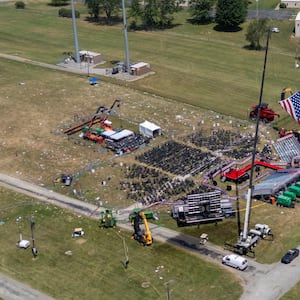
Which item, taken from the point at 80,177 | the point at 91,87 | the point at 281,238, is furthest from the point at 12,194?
the point at 91,87

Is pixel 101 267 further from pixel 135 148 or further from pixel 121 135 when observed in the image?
pixel 121 135

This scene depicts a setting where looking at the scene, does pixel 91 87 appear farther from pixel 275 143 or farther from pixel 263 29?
pixel 263 29

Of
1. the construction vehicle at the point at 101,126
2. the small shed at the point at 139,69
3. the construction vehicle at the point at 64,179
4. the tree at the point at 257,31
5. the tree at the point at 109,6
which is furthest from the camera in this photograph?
the tree at the point at 109,6

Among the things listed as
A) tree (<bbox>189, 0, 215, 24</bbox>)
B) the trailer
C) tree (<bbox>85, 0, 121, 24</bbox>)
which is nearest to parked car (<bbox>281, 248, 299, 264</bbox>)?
the trailer

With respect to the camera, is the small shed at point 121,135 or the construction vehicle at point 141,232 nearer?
the construction vehicle at point 141,232

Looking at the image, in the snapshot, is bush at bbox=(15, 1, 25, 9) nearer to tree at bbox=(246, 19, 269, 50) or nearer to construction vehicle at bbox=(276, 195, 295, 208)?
tree at bbox=(246, 19, 269, 50)

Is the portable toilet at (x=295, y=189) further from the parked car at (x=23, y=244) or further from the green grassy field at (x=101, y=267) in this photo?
the parked car at (x=23, y=244)

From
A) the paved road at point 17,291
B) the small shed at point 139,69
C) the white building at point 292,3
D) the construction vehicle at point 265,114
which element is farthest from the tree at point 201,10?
Answer: the paved road at point 17,291
